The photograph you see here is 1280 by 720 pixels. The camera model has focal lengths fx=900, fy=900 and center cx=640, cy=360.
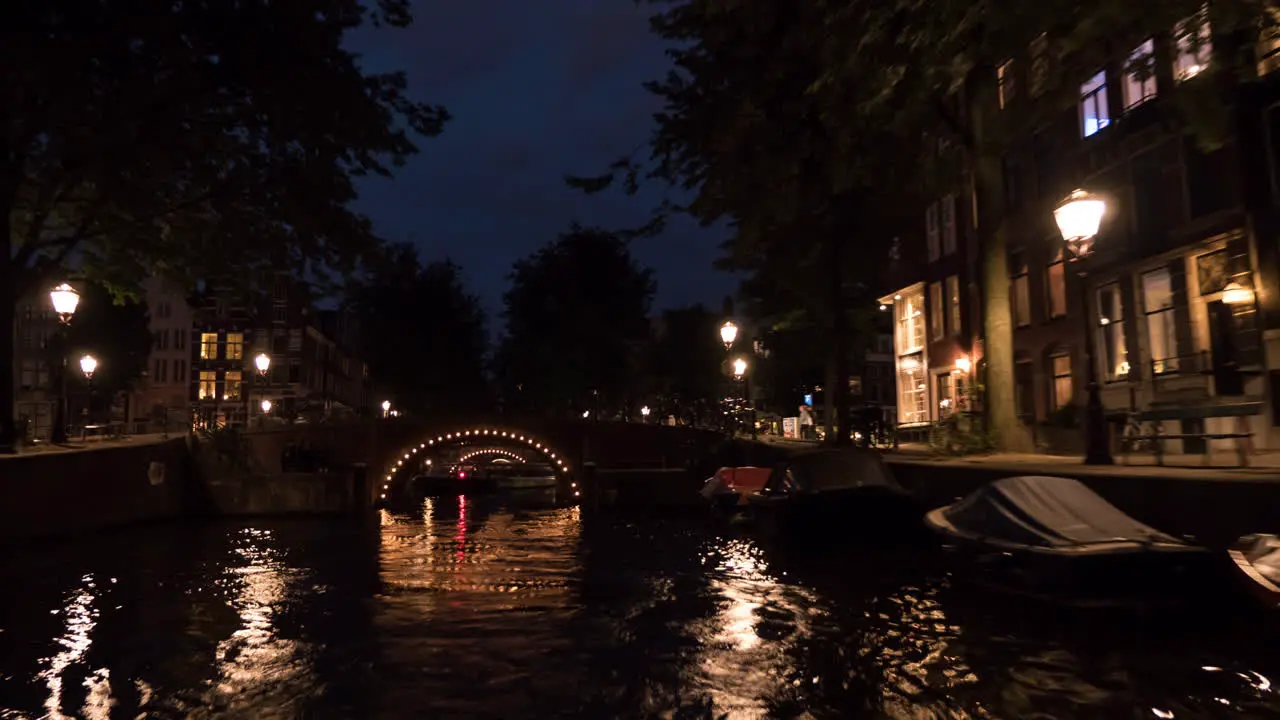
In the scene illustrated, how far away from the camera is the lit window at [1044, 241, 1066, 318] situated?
26516 millimetres

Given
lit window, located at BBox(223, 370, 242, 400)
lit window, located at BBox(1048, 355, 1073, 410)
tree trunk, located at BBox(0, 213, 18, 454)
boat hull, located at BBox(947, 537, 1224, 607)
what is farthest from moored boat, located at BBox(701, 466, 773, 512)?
lit window, located at BBox(223, 370, 242, 400)

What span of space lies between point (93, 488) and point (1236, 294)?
2798 cm

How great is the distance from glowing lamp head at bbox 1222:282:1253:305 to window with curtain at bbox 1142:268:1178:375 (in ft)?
6.31

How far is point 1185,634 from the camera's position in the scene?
31.5 feet

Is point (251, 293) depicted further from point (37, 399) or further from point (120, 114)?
point (37, 399)

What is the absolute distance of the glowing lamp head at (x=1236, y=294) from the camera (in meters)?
18.7

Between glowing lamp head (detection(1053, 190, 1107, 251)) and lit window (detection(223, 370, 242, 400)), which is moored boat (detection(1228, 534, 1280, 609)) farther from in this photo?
lit window (detection(223, 370, 242, 400))

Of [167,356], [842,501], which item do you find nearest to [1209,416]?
[842,501]

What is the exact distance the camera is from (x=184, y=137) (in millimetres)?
20531

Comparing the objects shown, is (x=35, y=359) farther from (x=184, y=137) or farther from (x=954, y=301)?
(x=954, y=301)

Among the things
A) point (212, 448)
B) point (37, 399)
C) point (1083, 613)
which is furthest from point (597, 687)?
point (37, 399)

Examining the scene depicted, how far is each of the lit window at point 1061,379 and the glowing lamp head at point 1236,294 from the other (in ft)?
23.2

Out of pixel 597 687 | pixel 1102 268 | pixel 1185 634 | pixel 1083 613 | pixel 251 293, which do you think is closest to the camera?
pixel 597 687

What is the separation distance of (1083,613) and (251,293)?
2279cm
